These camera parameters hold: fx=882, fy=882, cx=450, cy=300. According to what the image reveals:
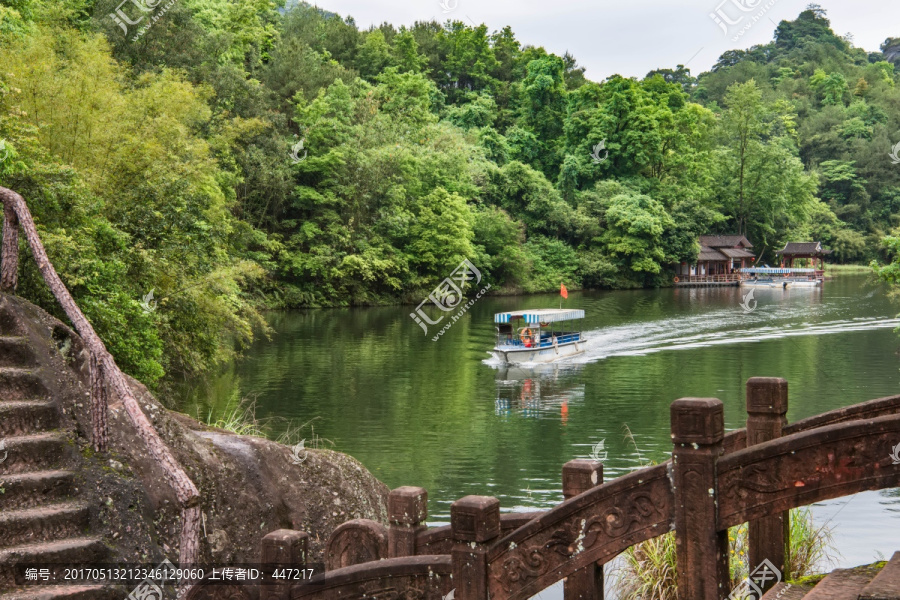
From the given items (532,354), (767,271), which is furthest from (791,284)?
(532,354)

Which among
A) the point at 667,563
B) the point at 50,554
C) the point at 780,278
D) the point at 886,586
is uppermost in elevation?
the point at 780,278

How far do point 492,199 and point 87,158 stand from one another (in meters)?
44.7

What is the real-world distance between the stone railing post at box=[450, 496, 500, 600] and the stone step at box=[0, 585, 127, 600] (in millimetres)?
2512

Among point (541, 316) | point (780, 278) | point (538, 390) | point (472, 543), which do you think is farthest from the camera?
point (780, 278)

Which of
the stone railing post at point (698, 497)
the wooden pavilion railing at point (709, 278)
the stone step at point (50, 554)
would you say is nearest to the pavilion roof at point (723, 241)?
the wooden pavilion railing at point (709, 278)

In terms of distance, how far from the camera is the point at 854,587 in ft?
11.7

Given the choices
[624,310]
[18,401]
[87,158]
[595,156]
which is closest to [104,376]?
[18,401]

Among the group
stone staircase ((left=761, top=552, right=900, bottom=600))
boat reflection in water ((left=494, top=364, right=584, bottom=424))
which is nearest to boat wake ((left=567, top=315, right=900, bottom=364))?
boat reflection in water ((left=494, top=364, right=584, bottom=424))

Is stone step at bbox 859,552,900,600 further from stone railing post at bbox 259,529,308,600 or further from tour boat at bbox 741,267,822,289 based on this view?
tour boat at bbox 741,267,822,289

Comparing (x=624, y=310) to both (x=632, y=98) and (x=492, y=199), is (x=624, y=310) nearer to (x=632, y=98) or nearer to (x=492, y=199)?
(x=492, y=199)

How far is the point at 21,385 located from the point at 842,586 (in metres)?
5.08

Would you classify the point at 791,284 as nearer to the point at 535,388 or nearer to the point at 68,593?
the point at 535,388

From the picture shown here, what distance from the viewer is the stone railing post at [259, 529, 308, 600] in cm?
374

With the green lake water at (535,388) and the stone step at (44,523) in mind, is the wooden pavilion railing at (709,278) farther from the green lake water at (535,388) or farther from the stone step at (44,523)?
the stone step at (44,523)
